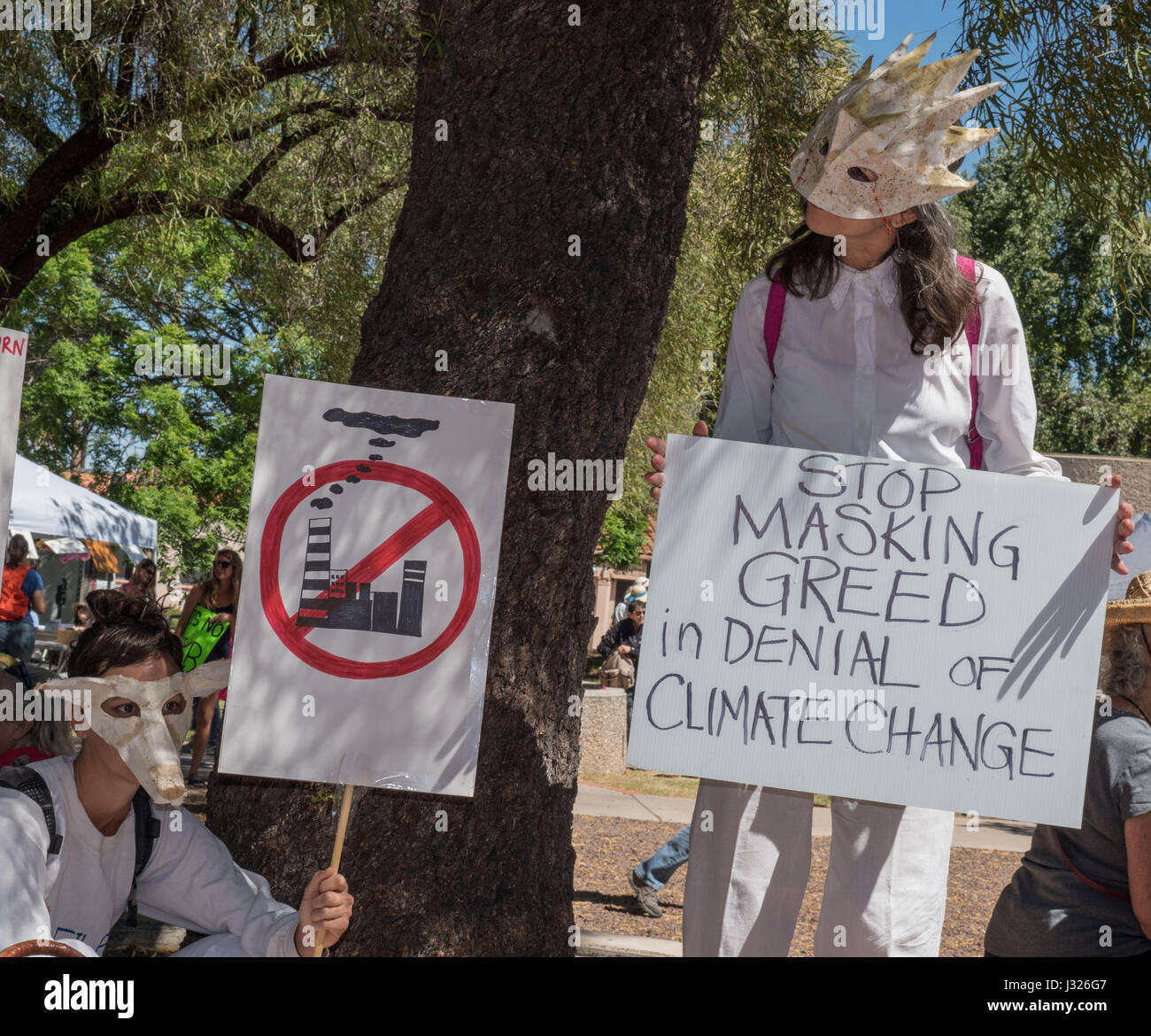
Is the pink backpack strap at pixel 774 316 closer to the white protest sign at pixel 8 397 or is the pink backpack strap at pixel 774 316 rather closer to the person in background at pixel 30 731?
the white protest sign at pixel 8 397

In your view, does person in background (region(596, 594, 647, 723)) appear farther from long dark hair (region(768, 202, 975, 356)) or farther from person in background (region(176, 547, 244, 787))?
long dark hair (region(768, 202, 975, 356))

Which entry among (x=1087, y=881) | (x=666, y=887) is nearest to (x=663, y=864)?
(x=666, y=887)

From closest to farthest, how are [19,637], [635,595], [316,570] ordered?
[316,570] → [19,637] → [635,595]

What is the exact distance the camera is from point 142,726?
2475 mm

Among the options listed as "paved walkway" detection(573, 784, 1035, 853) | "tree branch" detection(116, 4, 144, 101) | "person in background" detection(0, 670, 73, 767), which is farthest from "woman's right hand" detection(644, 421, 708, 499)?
"paved walkway" detection(573, 784, 1035, 853)

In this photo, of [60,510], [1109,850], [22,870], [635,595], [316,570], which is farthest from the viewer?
[635,595]

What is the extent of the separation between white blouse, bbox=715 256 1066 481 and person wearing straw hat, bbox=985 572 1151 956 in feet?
2.18

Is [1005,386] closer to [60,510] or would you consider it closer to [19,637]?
[19,637]

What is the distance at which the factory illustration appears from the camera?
2.48 m

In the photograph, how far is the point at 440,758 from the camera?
2.46m

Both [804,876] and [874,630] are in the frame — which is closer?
[874,630]

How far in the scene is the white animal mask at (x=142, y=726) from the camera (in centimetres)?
243

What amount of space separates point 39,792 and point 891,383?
6.53 ft

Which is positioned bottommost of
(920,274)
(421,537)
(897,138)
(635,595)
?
(635,595)
